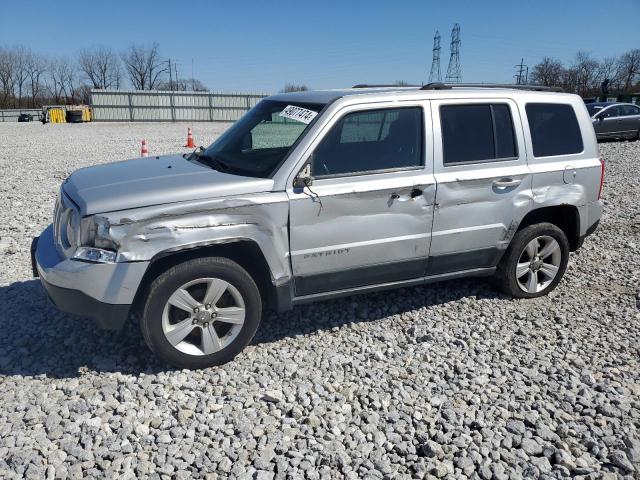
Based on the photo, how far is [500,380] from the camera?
3.90 m

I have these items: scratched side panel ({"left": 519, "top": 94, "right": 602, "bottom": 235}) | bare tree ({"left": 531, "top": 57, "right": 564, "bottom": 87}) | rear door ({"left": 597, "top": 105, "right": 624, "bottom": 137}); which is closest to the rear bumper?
scratched side panel ({"left": 519, "top": 94, "right": 602, "bottom": 235})

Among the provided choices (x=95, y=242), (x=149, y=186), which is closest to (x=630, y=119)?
(x=149, y=186)

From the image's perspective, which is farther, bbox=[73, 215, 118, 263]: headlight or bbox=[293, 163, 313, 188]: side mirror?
bbox=[293, 163, 313, 188]: side mirror

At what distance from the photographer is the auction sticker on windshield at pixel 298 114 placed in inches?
167

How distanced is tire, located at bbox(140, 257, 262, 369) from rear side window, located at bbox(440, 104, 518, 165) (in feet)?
6.54

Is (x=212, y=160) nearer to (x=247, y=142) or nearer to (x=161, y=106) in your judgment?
(x=247, y=142)

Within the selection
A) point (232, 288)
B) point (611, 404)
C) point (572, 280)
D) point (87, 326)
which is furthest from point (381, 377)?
point (572, 280)

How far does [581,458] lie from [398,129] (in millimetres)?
2648

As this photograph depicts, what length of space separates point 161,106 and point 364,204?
41.5 meters

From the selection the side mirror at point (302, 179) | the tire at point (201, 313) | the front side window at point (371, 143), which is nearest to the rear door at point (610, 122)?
the front side window at point (371, 143)

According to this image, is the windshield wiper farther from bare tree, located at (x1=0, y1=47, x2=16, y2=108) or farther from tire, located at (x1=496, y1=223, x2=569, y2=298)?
bare tree, located at (x1=0, y1=47, x2=16, y2=108)

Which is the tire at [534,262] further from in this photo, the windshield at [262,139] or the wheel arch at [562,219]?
the windshield at [262,139]

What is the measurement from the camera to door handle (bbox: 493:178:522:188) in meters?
4.71

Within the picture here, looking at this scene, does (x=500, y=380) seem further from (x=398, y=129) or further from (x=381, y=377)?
(x=398, y=129)
